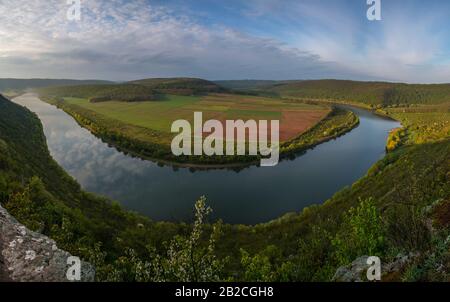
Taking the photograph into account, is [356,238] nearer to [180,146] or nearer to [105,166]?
[105,166]

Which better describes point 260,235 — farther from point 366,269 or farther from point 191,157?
point 191,157

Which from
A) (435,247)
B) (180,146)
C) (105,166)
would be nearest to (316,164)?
(180,146)

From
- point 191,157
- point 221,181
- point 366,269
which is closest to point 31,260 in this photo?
point 366,269

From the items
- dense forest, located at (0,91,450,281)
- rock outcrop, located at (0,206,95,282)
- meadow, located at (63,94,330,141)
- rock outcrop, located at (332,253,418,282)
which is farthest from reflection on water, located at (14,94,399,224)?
rock outcrop, located at (332,253,418,282)

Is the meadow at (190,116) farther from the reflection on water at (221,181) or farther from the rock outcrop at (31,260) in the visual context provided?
the rock outcrop at (31,260)

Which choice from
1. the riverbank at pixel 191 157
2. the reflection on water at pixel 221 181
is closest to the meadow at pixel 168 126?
the riverbank at pixel 191 157

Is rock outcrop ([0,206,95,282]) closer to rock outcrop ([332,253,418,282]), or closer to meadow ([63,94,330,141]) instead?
rock outcrop ([332,253,418,282])
